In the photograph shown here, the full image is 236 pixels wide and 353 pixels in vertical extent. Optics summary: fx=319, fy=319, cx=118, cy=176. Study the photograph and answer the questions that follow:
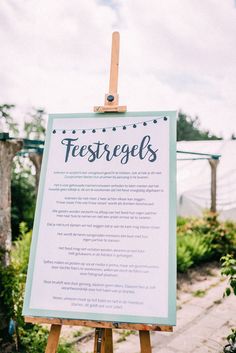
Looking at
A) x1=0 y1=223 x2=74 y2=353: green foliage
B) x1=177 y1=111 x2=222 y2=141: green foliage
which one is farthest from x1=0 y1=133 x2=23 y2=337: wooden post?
x1=177 y1=111 x2=222 y2=141: green foliage

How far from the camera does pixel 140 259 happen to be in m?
1.79

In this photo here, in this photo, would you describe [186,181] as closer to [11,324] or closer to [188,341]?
[188,341]

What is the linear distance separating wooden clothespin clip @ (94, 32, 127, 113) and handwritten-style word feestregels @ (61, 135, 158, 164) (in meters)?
0.25

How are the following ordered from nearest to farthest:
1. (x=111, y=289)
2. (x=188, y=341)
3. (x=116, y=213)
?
(x=111, y=289)
(x=116, y=213)
(x=188, y=341)

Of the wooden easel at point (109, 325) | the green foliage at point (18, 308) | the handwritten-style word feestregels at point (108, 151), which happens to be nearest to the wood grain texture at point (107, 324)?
the wooden easel at point (109, 325)

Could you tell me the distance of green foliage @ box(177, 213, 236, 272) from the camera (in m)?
5.66

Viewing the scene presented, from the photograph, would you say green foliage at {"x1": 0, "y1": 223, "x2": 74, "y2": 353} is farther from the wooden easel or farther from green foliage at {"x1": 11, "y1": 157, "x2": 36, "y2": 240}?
green foliage at {"x1": 11, "y1": 157, "x2": 36, "y2": 240}

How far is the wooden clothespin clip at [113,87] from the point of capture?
214cm

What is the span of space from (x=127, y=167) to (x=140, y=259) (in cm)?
56

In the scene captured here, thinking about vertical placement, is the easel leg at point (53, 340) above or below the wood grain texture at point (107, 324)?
below

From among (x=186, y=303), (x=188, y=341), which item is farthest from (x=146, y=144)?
(x=186, y=303)

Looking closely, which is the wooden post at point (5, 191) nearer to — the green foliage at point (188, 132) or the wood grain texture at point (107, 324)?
the wood grain texture at point (107, 324)

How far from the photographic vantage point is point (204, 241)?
6660 mm

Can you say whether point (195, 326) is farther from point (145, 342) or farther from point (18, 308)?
point (145, 342)
